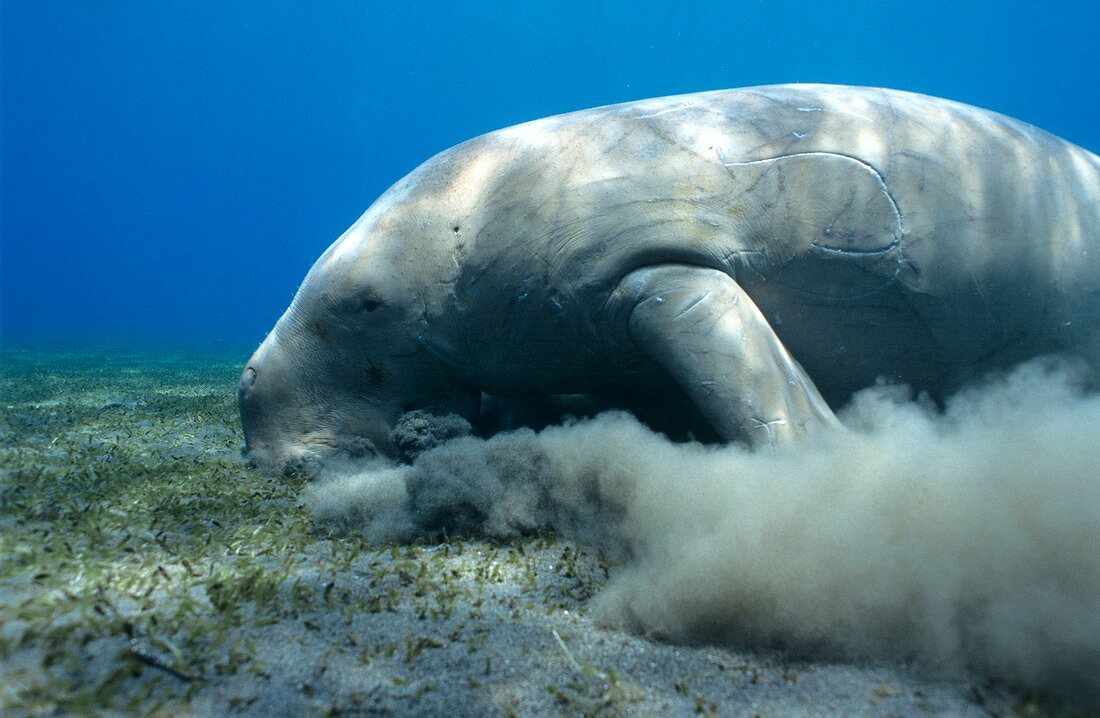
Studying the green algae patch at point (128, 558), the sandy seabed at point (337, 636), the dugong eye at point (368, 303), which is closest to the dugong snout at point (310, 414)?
the green algae patch at point (128, 558)

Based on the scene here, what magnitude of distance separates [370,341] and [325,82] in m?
146

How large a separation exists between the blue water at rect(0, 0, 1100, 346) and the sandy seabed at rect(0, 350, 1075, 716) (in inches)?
3598

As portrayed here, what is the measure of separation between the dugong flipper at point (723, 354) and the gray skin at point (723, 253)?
2 centimetres

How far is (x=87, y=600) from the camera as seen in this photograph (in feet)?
5.60

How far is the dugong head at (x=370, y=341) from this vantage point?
3363 millimetres

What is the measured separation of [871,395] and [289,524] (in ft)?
9.39

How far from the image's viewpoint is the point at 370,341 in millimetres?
3467

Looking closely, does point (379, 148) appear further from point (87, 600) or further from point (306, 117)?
point (87, 600)

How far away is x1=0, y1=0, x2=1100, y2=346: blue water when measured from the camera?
101375 millimetres

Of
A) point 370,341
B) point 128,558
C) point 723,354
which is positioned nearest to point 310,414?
point 370,341

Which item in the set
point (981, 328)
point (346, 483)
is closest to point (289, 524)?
point (346, 483)

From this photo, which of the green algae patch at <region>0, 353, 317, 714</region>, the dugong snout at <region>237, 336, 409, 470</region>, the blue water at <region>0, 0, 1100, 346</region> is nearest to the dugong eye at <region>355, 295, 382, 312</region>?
the dugong snout at <region>237, 336, 409, 470</region>

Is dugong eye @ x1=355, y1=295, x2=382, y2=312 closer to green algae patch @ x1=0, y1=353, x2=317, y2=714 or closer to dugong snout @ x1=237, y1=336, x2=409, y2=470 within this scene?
dugong snout @ x1=237, y1=336, x2=409, y2=470

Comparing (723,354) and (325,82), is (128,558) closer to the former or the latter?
(723,354)
